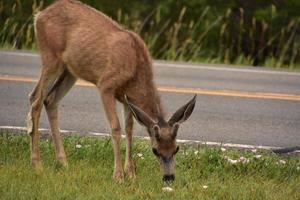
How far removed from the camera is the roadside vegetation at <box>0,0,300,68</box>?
20250 millimetres

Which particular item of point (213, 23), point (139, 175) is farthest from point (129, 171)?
point (213, 23)

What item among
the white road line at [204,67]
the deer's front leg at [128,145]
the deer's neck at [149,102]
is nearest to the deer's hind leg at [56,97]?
the deer's front leg at [128,145]

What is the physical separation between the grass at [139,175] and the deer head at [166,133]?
167 millimetres

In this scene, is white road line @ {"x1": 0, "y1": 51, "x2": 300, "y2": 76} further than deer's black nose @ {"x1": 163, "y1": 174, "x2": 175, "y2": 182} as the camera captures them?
Yes

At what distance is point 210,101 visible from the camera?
12.9 meters

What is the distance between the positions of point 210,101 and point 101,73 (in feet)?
14.0

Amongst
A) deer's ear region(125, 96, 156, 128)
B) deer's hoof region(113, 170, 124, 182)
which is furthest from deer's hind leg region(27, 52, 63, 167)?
deer's ear region(125, 96, 156, 128)

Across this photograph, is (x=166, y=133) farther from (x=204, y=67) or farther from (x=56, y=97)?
(x=204, y=67)

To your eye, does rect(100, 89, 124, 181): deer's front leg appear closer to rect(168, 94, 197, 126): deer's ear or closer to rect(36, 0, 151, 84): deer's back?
rect(36, 0, 151, 84): deer's back

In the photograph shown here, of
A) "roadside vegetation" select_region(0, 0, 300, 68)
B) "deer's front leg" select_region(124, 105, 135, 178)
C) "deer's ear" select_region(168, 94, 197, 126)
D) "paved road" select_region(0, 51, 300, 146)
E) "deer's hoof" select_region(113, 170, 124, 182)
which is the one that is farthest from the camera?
"roadside vegetation" select_region(0, 0, 300, 68)

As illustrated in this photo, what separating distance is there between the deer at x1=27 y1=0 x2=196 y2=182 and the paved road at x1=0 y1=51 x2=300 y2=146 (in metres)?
1.82

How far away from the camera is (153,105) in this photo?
8578 millimetres

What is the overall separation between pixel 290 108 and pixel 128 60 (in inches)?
178

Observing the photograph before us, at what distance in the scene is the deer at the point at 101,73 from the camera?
27.8 ft
